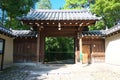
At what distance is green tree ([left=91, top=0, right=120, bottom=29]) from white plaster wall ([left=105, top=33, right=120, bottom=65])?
237 inches

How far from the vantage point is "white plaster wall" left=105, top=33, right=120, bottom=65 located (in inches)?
517

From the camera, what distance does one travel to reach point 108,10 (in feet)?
67.6

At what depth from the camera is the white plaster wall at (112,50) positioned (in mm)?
13123

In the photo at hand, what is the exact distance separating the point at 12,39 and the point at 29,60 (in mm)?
2212

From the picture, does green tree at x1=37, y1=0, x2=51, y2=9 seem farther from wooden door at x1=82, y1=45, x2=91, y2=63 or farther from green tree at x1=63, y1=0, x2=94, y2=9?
wooden door at x1=82, y1=45, x2=91, y2=63

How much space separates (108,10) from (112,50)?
767 centimetres

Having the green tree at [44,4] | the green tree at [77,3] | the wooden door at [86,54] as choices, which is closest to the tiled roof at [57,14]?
the wooden door at [86,54]

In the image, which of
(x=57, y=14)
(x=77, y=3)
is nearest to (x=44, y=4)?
(x=77, y=3)

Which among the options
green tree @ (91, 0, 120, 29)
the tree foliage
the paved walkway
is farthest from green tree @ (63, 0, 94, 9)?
the paved walkway

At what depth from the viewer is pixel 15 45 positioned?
1575cm

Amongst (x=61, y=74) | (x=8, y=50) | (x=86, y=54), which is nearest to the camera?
(x=61, y=74)

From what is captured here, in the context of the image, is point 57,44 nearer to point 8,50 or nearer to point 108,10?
point 108,10

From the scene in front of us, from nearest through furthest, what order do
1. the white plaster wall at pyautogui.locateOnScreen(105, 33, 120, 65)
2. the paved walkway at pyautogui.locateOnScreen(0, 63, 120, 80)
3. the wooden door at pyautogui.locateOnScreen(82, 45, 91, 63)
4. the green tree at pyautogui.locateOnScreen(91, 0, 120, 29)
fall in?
the paved walkway at pyautogui.locateOnScreen(0, 63, 120, 80), the white plaster wall at pyautogui.locateOnScreen(105, 33, 120, 65), the wooden door at pyautogui.locateOnScreen(82, 45, 91, 63), the green tree at pyautogui.locateOnScreen(91, 0, 120, 29)

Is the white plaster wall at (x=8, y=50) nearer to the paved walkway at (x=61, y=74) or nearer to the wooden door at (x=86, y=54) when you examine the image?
the paved walkway at (x=61, y=74)
